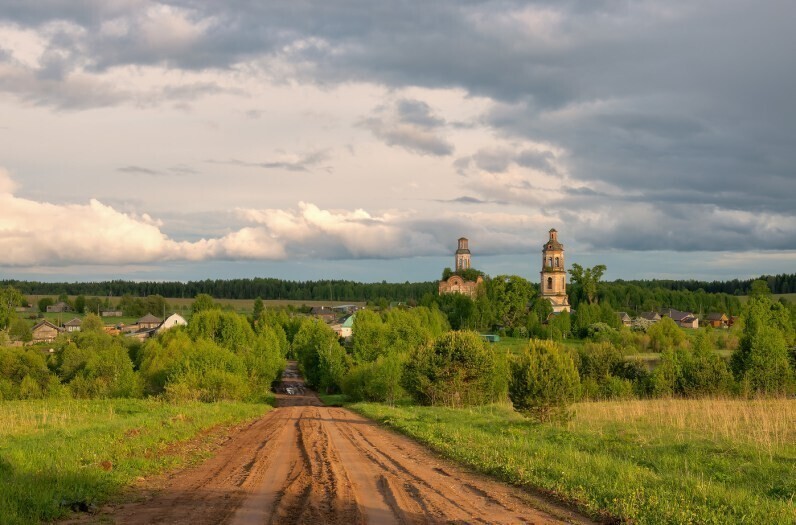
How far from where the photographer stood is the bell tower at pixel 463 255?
168 meters

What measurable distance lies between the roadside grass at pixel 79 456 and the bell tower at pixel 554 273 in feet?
414

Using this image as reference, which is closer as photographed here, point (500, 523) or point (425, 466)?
point (500, 523)

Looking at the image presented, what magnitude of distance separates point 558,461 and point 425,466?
126 inches

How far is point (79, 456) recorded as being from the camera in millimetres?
15742

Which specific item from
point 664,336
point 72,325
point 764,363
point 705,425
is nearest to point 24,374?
point 705,425

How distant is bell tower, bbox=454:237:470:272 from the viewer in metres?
168

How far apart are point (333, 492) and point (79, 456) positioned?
675cm

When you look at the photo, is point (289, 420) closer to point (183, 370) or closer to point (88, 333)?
point (183, 370)

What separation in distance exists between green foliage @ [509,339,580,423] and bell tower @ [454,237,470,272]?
141 m

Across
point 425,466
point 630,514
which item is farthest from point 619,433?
point 630,514

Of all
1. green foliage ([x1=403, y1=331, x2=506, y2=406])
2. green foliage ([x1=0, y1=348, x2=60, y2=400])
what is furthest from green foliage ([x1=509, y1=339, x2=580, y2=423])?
green foliage ([x1=0, y1=348, x2=60, y2=400])

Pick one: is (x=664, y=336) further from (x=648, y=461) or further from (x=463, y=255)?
(x=648, y=461)

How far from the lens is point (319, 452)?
19.0 m

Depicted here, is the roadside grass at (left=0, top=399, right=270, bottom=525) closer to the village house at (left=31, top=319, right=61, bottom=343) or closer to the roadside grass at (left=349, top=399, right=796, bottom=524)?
the roadside grass at (left=349, top=399, right=796, bottom=524)
